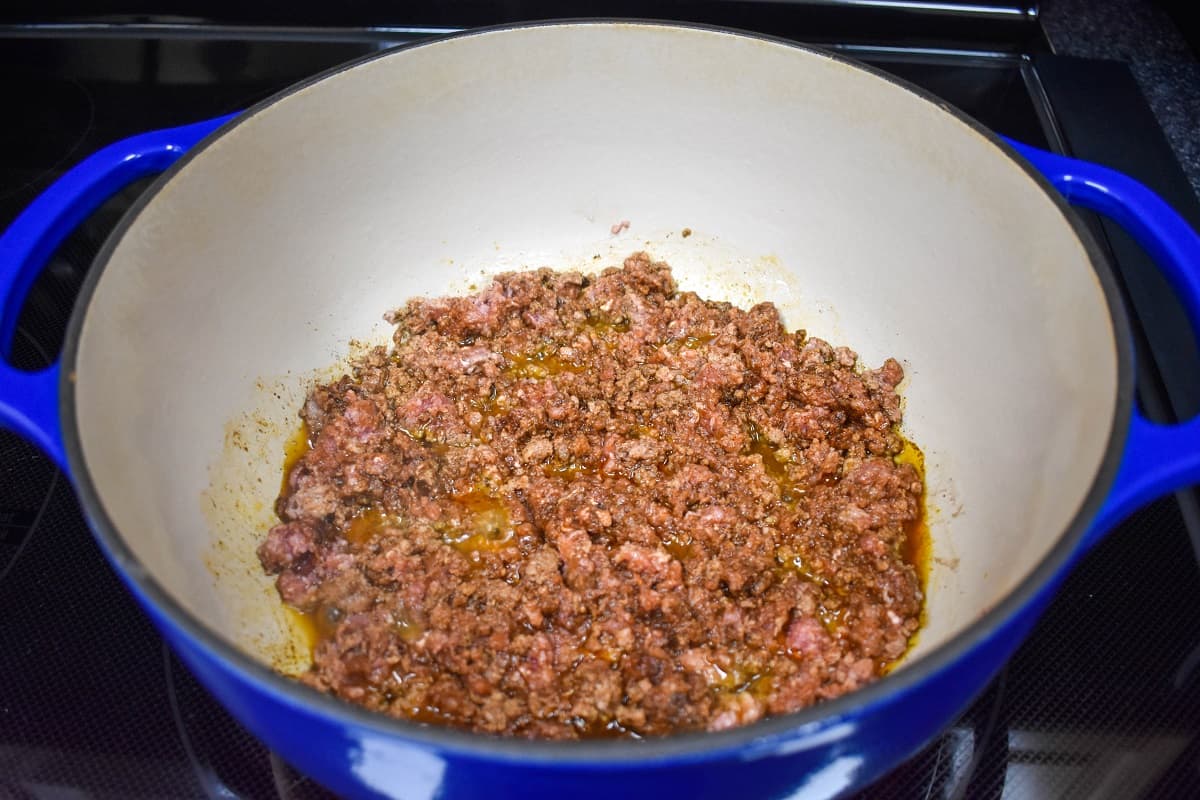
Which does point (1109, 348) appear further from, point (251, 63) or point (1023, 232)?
point (251, 63)

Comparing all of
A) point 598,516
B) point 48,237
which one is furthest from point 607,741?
point 48,237

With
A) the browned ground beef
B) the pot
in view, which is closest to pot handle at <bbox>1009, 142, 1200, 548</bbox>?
the pot

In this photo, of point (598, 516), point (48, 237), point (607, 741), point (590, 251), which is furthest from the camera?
point (590, 251)

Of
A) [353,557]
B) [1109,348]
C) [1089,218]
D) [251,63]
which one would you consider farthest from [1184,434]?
[251,63]

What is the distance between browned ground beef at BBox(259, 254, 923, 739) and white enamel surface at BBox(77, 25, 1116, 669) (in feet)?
0.30

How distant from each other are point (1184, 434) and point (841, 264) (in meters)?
0.96

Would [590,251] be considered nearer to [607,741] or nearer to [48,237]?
[48,237]

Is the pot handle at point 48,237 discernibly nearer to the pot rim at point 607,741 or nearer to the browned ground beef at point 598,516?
the pot rim at point 607,741

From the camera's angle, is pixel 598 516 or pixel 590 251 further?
pixel 590 251

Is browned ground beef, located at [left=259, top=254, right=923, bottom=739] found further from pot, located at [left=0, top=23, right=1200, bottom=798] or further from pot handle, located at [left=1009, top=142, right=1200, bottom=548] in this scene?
pot handle, located at [left=1009, top=142, right=1200, bottom=548]

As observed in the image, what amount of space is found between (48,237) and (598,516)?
1013 millimetres

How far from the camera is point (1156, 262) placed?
1585mm

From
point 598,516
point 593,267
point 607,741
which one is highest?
point 607,741

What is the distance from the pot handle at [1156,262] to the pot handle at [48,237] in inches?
53.5
